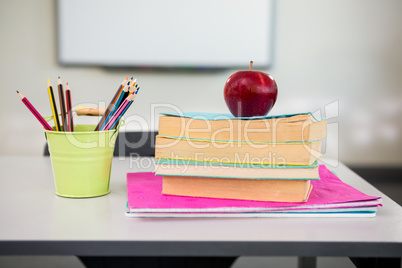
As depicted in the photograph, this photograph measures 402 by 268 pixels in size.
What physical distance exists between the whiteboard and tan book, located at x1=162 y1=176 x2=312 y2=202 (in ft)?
5.42

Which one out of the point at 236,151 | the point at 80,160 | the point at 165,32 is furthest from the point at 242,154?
the point at 165,32

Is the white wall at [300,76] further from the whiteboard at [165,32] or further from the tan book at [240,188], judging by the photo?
the tan book at [240,188]

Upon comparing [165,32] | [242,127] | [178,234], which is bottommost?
[178,234]

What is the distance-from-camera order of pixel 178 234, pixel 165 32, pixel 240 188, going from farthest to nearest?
pixel 165 32 < pixel 240 188 < pixel 178 234

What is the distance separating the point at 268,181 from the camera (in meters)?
0.57

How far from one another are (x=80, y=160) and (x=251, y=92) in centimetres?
30

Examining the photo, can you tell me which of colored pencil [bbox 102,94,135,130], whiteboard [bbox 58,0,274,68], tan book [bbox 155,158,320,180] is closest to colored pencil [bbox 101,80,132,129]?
colored pencil [bbox 102,94,135,130]

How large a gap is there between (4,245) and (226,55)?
185cm

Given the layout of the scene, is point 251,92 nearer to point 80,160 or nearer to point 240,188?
point 240,188

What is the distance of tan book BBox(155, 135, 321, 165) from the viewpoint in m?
0.55

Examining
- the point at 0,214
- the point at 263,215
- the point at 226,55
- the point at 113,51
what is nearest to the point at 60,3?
the point at 113,51

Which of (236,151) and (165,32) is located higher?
(165,32)

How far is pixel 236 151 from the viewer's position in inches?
22.3

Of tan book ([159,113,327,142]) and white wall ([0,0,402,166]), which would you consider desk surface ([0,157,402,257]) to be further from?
white wall ([0,0,402,166])
